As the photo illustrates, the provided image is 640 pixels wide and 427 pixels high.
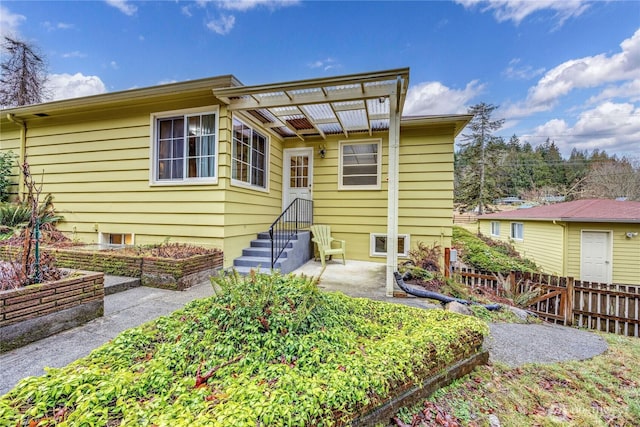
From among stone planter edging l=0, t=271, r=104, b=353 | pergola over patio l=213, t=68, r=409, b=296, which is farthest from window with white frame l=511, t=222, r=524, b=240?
stone planter edging l=0, t=271, r=104, b=353

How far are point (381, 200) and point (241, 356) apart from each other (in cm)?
561

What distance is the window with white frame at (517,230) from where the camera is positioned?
13016 millimetres

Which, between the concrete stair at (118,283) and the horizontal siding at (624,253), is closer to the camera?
the concrete stair at (118,283)

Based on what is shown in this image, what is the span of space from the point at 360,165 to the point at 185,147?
4.19 meters

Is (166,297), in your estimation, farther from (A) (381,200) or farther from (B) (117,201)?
(A) (381,200)

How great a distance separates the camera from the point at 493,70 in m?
16.6

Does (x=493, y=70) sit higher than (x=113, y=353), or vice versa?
(x=493, y=70)

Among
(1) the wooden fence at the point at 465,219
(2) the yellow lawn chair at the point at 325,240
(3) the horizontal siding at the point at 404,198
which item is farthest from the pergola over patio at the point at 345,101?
(1) the wooden fence at the point at 465,219

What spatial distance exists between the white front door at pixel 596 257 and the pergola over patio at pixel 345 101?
9524mm

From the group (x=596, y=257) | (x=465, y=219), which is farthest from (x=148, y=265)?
(x=465, y=219)

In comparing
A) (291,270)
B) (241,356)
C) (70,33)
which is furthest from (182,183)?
(70,33)

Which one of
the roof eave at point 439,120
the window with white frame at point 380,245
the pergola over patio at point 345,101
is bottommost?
the window with white frame at point 380,245

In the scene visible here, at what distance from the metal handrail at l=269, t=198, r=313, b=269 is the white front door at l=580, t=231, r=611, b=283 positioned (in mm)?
10160

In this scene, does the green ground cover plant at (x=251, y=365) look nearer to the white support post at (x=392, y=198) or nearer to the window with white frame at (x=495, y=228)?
the white support post at (x=392, y=198)
